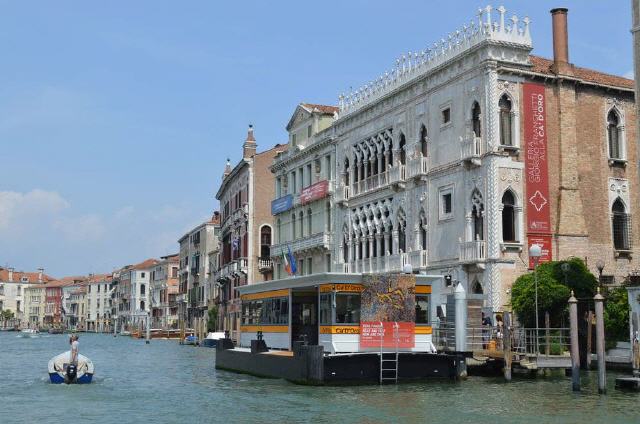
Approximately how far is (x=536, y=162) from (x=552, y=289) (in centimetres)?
513

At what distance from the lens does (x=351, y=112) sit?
41.3 meters

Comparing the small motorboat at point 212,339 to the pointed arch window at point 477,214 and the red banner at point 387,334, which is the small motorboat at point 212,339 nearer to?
the pointed arch window at point 477,214

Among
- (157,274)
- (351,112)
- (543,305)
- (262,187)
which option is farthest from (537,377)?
(157,274)

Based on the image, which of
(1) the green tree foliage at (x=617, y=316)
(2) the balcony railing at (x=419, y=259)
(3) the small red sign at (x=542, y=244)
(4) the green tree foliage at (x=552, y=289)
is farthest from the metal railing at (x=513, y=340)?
(2) the balcony railing at (x=419, y=259)

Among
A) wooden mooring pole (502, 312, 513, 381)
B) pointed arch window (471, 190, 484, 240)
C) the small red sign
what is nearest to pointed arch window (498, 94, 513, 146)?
pointed arch window (471, 190, 484, 240)

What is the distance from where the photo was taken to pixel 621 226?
33375 mm

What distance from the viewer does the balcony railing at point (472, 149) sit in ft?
102

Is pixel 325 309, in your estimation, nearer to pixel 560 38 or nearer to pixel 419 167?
pixel 419 167

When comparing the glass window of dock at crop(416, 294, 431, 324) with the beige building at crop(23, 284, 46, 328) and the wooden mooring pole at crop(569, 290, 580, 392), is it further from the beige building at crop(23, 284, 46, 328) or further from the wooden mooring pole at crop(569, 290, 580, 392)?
the beige building at crop(23, 284, 46, 328)

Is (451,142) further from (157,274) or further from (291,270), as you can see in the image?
(157,274)

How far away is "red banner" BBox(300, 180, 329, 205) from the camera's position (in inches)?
1731

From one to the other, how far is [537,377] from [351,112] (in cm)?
1885

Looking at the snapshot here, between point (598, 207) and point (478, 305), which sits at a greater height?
point (598, 207)

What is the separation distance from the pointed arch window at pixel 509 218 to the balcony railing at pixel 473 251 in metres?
0.83
